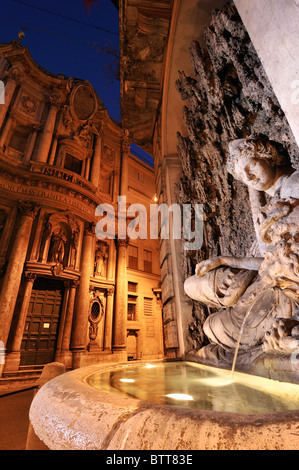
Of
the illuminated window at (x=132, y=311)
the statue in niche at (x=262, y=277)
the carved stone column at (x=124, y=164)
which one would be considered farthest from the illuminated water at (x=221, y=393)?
the carved stone column at (x=124, y=164)

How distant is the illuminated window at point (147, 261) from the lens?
15281mm

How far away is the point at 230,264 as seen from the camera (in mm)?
1948

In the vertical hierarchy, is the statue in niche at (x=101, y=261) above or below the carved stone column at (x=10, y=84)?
below

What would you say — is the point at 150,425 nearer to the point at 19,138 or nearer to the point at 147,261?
the point at 147,261

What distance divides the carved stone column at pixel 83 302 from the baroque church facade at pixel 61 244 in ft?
0.15

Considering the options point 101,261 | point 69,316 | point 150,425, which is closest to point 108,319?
point 69,316

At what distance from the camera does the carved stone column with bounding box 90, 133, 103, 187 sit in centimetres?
1384

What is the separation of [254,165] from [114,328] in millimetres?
11490

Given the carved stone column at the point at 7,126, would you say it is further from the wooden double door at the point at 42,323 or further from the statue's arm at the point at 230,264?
the statue's arm at the point at 230,264

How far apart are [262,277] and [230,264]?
2.12 feet

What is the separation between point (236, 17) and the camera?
7.63ft

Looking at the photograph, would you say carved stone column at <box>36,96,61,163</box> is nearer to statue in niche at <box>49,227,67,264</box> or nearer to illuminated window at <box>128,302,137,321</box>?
statue in niche at <box>49,227,67,264</box>
